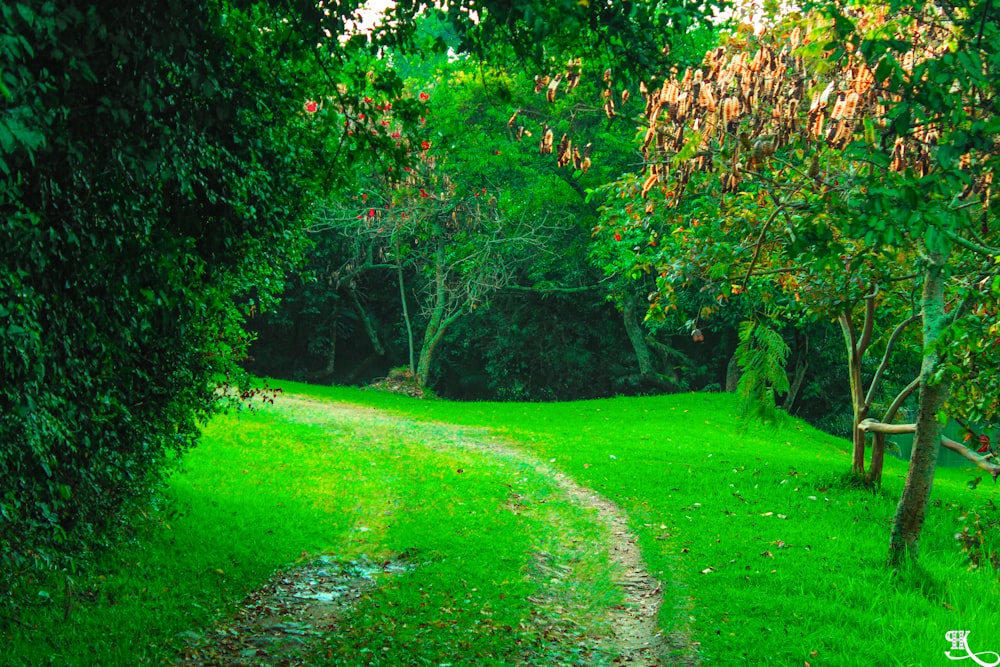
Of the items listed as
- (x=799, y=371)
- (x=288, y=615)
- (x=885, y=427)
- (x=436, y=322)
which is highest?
(x=436, y=322)

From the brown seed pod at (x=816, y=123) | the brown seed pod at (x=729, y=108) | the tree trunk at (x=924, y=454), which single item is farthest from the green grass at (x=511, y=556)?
the brown seed pod at (x=729, y=108)

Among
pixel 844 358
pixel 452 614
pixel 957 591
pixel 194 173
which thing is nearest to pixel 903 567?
pixel 957 591

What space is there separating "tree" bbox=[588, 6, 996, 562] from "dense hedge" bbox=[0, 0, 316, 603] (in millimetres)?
2918

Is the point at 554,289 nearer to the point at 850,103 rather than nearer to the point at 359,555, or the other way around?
the point at 359,555

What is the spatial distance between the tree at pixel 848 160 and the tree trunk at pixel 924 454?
0.01 metres

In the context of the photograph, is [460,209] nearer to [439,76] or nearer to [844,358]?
[439,76]

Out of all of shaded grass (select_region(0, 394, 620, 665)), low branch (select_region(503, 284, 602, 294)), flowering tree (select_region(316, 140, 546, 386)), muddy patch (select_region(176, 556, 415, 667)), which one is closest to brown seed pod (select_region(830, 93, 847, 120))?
shaded grass (select_region(0, 394, 620, 665))

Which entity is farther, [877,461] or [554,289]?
[554,289]

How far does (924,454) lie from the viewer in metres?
8.42

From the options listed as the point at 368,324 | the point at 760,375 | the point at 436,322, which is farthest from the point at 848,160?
the point at 368,324

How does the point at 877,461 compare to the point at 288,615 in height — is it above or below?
above

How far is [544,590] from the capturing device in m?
8.04

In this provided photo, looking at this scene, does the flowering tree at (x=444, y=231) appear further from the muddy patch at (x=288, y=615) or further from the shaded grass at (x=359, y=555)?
the muddy patch at (x=288, y=615)

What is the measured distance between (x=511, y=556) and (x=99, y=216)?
5.91 m
